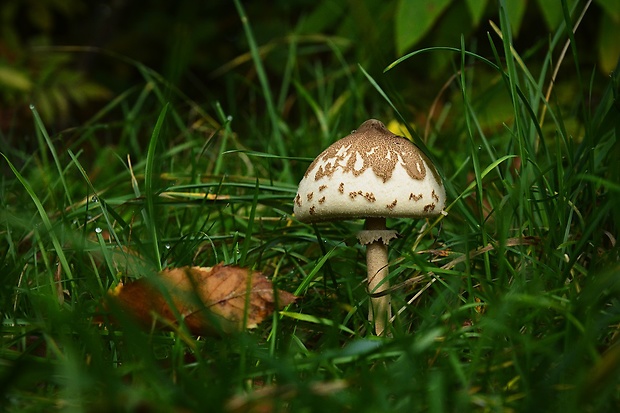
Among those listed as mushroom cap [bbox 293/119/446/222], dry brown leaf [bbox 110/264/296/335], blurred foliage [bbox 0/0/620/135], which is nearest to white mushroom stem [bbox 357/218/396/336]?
mushroom cap [bbox 293/119/446/222]

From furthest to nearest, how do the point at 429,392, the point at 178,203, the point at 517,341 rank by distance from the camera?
the point at 178,203 < the point at 517,341 < the point at 429,392

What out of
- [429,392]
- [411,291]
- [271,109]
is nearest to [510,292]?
[411,291]

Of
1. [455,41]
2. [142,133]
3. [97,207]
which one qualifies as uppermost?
[455,41]

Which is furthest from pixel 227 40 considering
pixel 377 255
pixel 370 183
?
pixel 370 183

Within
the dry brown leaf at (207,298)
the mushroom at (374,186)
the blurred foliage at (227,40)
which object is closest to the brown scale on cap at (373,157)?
the mushroom at (374,186)

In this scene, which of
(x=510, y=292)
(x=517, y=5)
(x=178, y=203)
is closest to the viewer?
(x=510, y=292)

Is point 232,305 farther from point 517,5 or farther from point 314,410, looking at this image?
point 517,5

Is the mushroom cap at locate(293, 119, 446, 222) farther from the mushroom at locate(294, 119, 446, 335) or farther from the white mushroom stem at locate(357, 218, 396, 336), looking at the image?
the white mushroom stem at locate(357, 218, 396, 336)

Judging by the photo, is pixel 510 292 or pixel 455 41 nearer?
pixel 510 292

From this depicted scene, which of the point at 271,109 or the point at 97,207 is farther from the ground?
the point at 271,109
